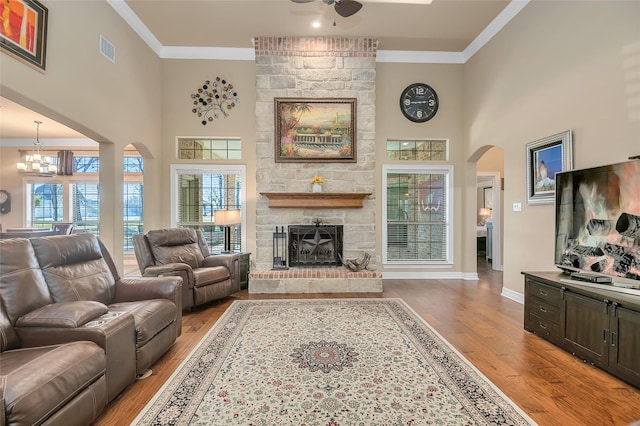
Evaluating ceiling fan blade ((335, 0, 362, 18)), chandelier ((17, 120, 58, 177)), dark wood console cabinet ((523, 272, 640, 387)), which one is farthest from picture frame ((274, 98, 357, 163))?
chandelier ((17, 120, 58, 177))

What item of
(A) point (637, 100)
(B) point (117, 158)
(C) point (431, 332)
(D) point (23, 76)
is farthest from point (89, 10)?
(A) point (637, 100)

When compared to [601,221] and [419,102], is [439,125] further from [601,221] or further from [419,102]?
[601,221]

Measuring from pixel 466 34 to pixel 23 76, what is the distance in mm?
5809

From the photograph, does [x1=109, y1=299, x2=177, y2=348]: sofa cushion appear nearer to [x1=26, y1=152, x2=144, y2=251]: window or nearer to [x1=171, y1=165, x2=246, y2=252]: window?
[x1=171, y1=165, x2=246, y2=252]: window

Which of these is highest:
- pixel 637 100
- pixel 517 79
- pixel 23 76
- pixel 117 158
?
pixel 517 79

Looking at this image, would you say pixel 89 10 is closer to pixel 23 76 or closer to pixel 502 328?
pixel 23 76

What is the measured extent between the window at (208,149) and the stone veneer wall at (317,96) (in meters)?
0.64

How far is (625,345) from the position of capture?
212cm

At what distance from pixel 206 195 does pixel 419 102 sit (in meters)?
4.35

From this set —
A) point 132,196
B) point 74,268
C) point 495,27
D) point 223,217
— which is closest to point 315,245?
point 223,217

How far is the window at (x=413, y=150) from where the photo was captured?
18.4ft

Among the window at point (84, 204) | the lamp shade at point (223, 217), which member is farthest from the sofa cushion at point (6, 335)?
the window at point (84, 204)

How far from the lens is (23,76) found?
2652mm

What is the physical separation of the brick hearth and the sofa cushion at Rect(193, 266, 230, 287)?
51 cm
